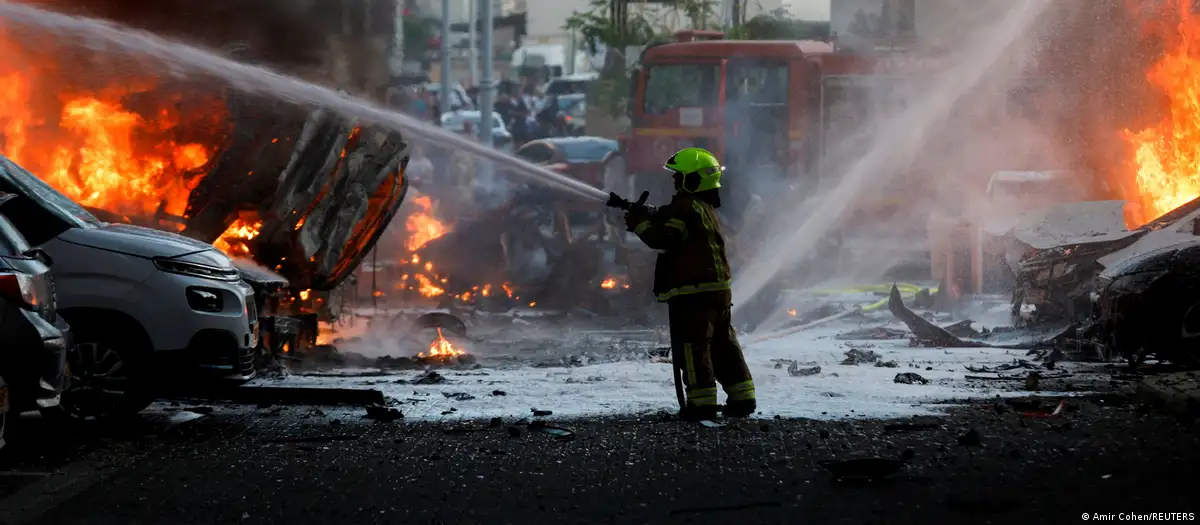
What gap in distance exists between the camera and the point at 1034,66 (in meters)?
20.7

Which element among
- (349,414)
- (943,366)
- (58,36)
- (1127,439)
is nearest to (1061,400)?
(1127,439)

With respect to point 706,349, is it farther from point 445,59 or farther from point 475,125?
point 475,125

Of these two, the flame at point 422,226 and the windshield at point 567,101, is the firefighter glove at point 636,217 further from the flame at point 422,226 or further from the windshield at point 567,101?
the windshield at point 567,101

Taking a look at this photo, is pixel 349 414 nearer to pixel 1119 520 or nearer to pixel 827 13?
pixel 1119 520

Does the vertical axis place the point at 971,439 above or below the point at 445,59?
below

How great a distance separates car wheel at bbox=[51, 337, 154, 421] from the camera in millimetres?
8344

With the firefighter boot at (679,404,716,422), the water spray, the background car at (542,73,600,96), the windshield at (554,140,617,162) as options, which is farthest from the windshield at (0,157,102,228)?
the background car at (542,73,600,96)

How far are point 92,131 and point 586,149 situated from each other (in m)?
19.4

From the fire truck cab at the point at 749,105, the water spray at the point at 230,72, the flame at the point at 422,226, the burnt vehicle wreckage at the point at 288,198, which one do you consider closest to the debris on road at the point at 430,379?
the burnt vehicle wreckage at the point at 288,198

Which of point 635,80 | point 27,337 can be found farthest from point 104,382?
point 635,80

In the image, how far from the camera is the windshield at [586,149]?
31.5 m

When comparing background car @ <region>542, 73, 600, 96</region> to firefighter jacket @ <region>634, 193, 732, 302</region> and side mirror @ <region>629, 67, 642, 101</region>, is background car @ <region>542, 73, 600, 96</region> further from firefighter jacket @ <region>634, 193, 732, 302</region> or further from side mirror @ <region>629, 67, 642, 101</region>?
firefighter jacket @ <region>634, 193, 732, 302</region>

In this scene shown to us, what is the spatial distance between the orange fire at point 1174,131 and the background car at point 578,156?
833 cm

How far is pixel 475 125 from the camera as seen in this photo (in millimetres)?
35562
